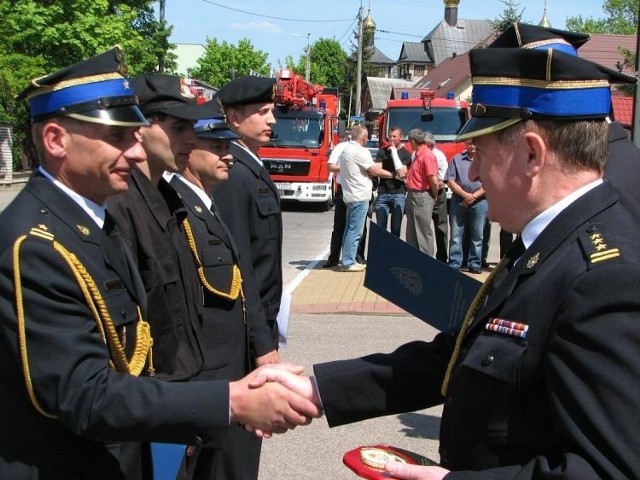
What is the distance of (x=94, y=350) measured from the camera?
1.97 metres

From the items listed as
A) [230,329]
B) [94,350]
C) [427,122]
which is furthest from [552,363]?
[427,122]

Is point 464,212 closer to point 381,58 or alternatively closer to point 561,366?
point 561,366

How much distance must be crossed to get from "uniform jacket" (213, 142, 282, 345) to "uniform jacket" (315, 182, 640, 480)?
2263 mm

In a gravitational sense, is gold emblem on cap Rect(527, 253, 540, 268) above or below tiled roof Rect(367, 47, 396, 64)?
below

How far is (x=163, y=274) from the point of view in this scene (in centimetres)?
279

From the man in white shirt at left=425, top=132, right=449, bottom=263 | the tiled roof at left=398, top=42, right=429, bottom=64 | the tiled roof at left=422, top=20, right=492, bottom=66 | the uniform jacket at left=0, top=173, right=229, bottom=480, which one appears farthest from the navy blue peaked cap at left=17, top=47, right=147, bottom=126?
the tiled roof at left=398, top=42, right=429, bottom=64

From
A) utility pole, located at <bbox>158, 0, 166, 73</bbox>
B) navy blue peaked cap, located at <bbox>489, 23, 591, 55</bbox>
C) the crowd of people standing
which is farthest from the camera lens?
utility pole, located at <bbox>158, 0, 166, 73</bbox>

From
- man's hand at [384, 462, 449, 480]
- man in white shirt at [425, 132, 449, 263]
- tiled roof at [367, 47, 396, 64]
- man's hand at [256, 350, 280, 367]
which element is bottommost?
man in white shirt at [425, 132, 449, 263]

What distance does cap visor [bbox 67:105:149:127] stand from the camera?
2156 millimetres

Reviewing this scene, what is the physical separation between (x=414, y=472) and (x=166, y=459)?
47.5 inches

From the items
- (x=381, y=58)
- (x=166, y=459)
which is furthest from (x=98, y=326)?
(x=381, y=58)

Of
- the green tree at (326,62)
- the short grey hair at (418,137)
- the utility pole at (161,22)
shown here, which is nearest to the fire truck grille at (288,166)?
the short grey hair at (418,137)

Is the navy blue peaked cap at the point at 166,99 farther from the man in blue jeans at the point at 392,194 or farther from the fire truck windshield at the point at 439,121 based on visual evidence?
the fire truck windshield at the point at 439,121

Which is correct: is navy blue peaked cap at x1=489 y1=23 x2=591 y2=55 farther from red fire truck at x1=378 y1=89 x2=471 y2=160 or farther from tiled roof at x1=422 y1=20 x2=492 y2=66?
tiled roof at x1=422 y1=20 x2=492 y2=66
